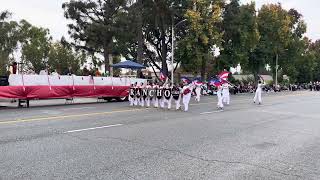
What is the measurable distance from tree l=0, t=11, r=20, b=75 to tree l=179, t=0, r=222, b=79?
2689 cm

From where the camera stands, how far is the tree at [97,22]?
47.5 m

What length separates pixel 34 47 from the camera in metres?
69.7

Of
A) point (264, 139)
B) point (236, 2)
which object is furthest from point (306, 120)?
point (236, 2)

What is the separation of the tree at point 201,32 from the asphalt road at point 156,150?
34532 mm

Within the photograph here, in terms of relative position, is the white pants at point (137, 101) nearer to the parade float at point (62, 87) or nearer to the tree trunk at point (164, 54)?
the parade float at point (62, 87)

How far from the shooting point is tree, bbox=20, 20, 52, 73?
Answer: 228ft

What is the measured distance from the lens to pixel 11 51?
70438mm

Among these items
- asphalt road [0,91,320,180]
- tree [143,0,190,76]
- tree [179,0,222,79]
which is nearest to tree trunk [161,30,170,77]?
tree [143,0,190,76]

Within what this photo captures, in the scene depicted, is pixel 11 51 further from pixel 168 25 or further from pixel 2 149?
pixel 2 149

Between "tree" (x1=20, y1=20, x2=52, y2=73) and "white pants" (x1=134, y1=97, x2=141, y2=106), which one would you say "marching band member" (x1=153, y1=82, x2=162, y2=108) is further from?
"tree" (x1=20, y1=20, x2=52, y2=73)

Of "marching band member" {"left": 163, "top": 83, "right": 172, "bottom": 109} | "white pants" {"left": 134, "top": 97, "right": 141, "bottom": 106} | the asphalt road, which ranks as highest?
"marching band member" {"left": 163, "top": 83, "right": 172, "bottom": 109}

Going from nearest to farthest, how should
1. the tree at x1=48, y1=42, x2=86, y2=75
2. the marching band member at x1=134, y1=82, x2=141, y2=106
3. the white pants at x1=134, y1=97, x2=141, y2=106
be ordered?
the marching band member at x1=134, y1=82, x2=141, y2=106, the white pants at x1=134, y1=97, x2=141, y2=106, the tree at x1=48, y1=42, x2=86, y2=75

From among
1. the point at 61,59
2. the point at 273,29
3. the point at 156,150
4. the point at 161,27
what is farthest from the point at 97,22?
the point at 156,150

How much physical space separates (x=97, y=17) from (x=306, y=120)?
37827mm
